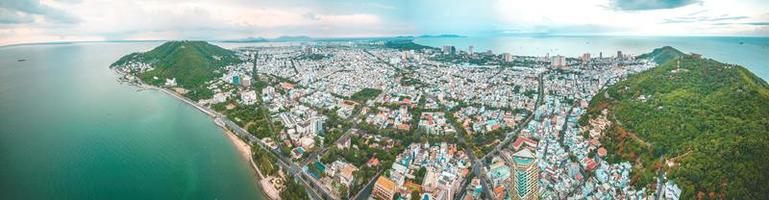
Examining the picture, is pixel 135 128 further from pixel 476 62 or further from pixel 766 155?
pixel 476 62

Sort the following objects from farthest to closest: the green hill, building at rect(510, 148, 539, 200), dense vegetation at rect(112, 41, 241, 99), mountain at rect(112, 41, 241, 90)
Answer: mountain at rect(112, 41, 241, 90) → dense vegetation at rect(112, 41, 241, 99) → building at rect(510, 148, 539, 200) → the green hill

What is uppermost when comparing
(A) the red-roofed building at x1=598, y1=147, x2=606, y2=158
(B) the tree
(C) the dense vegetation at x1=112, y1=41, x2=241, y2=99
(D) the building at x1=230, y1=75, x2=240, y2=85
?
(C) the dense vegetation at x1=112, y1=41, x2=241, y2=99

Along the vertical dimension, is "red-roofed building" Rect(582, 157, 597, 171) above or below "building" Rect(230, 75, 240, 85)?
below

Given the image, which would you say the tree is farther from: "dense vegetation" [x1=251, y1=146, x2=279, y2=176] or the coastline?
"dense vegetation" [x1=251, y1=146, x2=279, y2=176]

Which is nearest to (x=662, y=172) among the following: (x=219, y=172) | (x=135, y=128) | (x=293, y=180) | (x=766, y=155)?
(x=766, y=155)

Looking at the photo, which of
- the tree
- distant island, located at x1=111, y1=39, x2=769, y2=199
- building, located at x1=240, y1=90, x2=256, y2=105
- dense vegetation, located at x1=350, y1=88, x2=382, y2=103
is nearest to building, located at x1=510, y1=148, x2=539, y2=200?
distant island, located at x1=111, y1=39, x2=769, y2=199

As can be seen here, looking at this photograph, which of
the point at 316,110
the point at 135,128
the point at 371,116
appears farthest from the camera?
the point at 316,110

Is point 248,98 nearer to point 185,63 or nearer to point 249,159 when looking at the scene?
point 249,159
